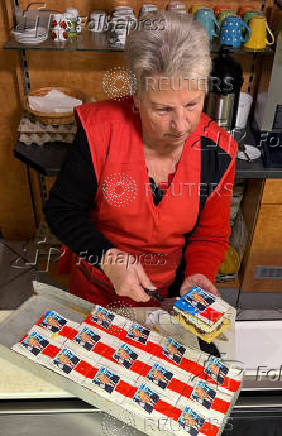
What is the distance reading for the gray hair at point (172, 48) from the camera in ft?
3.68

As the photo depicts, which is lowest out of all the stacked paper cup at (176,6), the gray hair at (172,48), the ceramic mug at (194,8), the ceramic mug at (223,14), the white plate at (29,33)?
the white plate at (29,33)

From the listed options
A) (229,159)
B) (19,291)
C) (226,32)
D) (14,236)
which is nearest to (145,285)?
(229,159)

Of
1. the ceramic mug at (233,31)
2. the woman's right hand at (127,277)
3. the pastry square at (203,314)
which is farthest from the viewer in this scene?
the ceramic mug at (233,31)

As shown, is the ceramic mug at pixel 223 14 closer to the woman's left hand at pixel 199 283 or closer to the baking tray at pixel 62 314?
the woman's left hand at pixel 199 283

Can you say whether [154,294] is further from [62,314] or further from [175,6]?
[175,6]

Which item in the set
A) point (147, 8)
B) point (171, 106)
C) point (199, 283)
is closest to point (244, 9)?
point (147, 8)

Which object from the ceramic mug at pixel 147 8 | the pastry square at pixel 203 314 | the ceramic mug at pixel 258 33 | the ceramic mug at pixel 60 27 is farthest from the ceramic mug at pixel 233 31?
the pastry square at pixel 203 314

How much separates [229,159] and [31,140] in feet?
4.05

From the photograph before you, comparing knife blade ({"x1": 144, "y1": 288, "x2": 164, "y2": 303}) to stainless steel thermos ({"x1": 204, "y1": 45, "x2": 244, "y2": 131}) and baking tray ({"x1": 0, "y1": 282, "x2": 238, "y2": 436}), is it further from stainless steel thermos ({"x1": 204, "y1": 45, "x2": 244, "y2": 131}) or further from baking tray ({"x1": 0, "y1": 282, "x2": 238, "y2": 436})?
stainless steel thermos ({"x1": 204, "y1": 45, "x2": 244, "y2": 131})

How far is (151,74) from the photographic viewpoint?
1.17m

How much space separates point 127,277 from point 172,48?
23.5 inches

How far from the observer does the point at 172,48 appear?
1.12 m

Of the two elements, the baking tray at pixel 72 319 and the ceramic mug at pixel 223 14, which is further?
the ceramic mug at pixel 223 14

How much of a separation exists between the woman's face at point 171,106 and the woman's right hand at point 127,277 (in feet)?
1.21
